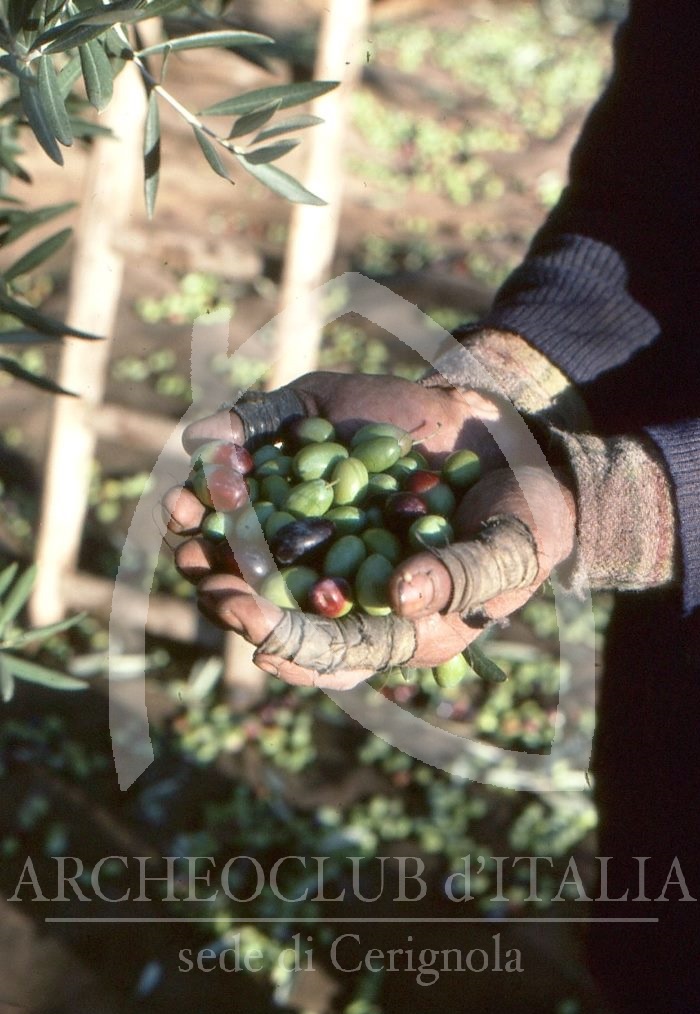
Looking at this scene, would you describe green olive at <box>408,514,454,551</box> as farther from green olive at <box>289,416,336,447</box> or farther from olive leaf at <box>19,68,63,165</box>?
olive leaf at <box>19,68,63,165</box>

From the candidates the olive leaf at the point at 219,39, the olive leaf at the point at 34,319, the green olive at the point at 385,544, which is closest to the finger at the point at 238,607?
the green olive at the point at 385,544

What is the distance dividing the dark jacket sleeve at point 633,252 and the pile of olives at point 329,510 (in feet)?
1.20

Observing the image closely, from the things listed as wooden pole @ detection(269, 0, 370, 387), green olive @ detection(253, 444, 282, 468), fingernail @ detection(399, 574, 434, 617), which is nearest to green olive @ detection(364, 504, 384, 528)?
green olive @ detection(253, 444, 282, 468)

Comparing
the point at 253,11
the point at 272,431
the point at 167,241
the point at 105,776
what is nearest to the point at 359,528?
the point at 272,431

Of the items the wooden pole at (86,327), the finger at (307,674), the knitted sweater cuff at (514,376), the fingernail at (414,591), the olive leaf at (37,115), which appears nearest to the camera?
the olive leaf at (37,115)

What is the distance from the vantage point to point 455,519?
1713 mm

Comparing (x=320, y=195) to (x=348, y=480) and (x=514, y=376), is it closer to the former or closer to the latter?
(x=514, y=376)

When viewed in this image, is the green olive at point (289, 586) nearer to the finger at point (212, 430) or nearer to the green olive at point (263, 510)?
the green olive at point (263, 510)

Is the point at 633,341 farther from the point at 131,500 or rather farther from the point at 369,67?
the point at 369,67

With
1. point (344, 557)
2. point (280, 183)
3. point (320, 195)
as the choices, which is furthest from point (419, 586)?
point (320, 195)

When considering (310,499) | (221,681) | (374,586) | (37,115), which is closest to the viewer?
(37,115)

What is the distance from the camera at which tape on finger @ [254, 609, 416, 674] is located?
1.42 meters

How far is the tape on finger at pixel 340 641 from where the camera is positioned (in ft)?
4.67

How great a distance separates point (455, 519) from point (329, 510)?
0.21 meters
